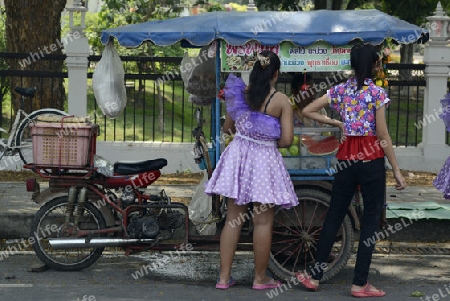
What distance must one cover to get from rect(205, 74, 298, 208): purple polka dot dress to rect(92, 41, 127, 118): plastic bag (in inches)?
46.5

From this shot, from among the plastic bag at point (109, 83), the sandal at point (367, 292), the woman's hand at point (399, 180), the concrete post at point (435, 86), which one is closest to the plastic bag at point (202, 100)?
the plastic bag at point (109, 83)

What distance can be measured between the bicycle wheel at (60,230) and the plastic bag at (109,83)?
0.86m

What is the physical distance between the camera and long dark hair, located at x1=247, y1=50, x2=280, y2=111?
7.07m

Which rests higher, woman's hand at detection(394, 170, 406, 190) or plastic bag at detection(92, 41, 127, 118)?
plastic bag at detection(92, 41, 127, 118)

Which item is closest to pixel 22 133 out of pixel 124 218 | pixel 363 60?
pixel 124 218

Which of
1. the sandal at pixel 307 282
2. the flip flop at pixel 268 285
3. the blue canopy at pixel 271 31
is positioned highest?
the blue canopy at pixel 271 31

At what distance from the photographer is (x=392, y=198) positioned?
10.9 meters

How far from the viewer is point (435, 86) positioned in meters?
13.2

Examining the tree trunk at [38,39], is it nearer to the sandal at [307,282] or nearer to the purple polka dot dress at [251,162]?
the purple polka dot dress at [251,162]

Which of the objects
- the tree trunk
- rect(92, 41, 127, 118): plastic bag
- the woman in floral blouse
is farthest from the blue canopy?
the tree trunk

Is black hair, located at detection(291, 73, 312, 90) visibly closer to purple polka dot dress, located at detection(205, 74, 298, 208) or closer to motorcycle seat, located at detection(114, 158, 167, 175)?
purple polka dot dress, located at detection(205, 74, 298, 208)

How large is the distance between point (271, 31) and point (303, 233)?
1.75 m

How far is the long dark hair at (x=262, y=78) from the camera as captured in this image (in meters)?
7.07

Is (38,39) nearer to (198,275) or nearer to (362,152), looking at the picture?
(198,275)
